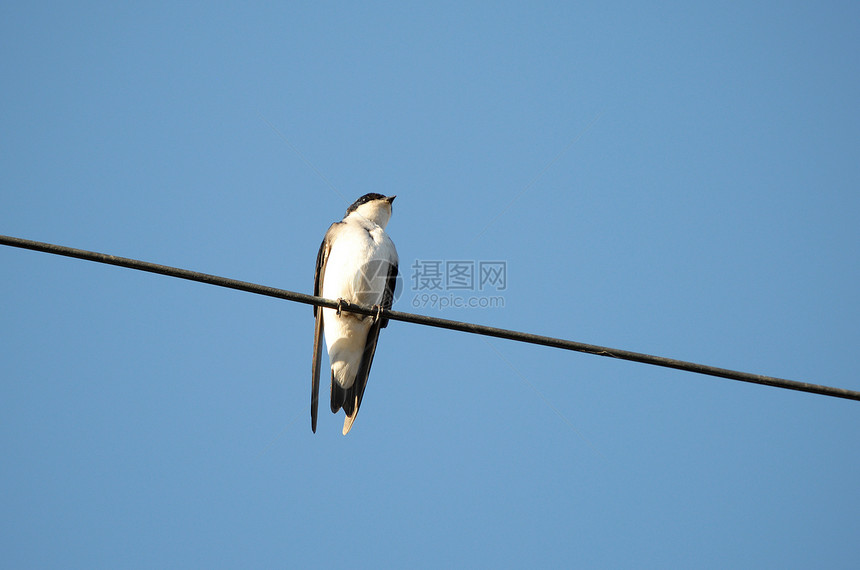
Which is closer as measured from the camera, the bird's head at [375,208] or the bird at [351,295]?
the bird at [351,295]

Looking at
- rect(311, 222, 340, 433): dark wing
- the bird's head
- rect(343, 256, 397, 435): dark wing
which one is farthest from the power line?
the bird's head

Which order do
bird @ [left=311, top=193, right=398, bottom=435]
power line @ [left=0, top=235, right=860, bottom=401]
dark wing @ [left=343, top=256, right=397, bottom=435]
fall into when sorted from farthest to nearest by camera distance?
dark wing @ [left=343, top=256, right=397, bottom=435] < bird @ [left=311, top=193, right=398, bottom=435] < power line @ [left=0, top=235, right=860, bottom=401]

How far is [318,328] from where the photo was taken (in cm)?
680

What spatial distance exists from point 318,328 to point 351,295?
1.43 feet

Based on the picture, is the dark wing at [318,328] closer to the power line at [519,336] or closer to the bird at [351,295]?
the bird at [351,295]

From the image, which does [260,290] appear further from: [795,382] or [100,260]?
[795,382]

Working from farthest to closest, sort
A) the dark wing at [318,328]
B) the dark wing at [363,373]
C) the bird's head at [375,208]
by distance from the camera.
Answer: the bird's head at [375,208]
the dark wing at [363,373]
the dark wing at [318,328]

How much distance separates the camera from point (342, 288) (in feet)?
22.1

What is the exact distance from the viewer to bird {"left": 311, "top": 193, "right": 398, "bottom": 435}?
6703 millimetres

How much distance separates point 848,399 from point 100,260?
3912mm

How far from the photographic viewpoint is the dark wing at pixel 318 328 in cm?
650

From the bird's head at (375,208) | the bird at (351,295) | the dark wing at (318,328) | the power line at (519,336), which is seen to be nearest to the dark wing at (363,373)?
the bird at (351,295)

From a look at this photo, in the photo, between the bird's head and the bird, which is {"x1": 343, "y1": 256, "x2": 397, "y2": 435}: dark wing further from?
the bird's head

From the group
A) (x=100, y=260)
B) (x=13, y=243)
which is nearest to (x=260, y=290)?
(x=100, y=260)
